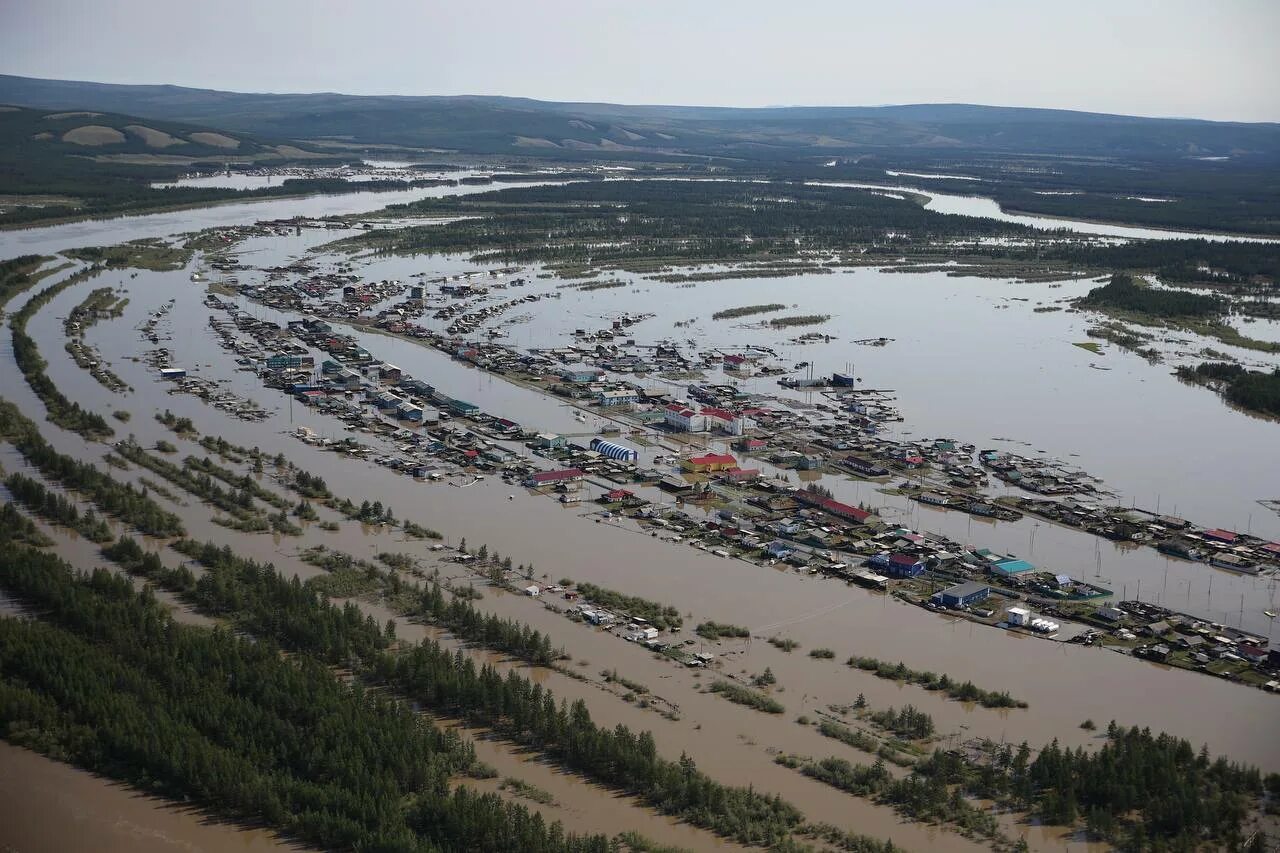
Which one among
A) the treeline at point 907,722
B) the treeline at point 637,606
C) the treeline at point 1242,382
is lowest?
the treeline at point 907,722

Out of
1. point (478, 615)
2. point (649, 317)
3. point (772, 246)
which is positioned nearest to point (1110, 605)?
point (478, 615)

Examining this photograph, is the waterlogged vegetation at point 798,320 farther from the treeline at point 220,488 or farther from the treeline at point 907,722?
the treeline at point 907,722

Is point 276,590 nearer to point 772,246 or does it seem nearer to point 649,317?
point 649,317

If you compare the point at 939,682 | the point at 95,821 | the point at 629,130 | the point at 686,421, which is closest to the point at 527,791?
the point at 95,821

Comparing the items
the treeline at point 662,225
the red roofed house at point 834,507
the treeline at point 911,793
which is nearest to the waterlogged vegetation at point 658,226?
the treeline at point 662,225

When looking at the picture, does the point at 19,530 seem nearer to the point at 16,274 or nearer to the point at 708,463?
the point at 708,463

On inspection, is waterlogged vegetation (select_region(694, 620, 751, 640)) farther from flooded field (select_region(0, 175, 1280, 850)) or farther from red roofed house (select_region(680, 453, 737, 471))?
red roofed house (select_region(680, 453, 737, 471))
